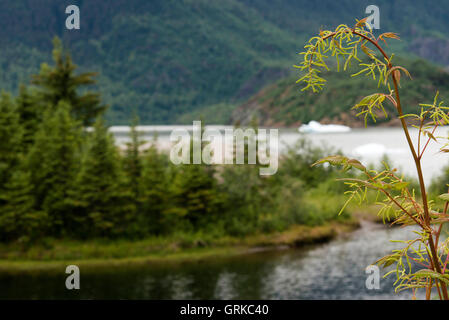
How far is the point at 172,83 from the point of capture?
425ft

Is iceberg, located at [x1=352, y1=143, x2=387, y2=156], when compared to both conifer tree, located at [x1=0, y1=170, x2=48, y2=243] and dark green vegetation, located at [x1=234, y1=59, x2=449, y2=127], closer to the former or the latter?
dark green vegetation, located at [x1=234, y1=59, x2=449, y2=127]

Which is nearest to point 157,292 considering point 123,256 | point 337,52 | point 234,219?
point 123,256

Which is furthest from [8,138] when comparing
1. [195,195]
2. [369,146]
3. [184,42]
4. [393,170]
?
[184,42]

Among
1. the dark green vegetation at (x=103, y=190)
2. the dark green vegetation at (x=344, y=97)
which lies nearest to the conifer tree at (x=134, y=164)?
the dark green vegetation at (x=103, y=190)

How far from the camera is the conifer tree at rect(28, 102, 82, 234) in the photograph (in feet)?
96.3

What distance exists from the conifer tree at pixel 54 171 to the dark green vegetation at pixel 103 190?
56 millimetres

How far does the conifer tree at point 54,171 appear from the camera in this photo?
96.3ft

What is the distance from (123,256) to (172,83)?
4068 inches

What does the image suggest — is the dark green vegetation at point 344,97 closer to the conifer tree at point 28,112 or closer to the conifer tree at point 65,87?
the conifer tree at point 65,87

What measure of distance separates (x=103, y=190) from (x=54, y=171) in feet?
9.66

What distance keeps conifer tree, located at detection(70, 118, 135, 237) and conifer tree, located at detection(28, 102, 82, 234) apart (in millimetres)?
785

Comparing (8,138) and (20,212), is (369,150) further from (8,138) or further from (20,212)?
(20,212)

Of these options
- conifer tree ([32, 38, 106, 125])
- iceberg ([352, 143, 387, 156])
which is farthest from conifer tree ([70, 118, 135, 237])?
iceberg ([352, 143, 387, 156])
